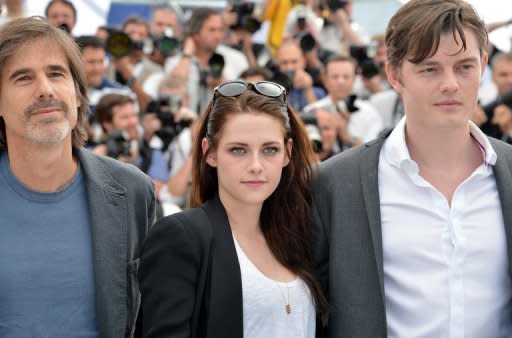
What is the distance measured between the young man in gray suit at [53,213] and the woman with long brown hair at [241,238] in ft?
1.05

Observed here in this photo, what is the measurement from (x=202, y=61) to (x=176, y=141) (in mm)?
1087

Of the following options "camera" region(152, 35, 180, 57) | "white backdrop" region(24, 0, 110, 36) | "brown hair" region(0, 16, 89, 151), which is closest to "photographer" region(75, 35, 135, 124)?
"camera" region(152, 35, 180, 57)

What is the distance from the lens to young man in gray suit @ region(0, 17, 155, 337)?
2924 millimetres

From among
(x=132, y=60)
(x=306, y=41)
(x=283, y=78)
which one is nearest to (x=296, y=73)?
(x=283, y=78)

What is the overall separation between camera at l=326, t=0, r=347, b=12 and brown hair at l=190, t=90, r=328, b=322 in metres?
4.75

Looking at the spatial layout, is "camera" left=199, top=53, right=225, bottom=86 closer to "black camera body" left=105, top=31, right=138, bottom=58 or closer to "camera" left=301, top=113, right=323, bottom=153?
"black camera body" left=105, top=31, right=138, bottom=58

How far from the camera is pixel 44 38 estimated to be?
10.2 feet

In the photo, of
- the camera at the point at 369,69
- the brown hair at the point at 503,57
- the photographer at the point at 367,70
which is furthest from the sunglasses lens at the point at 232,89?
the camera at the point at 369,69

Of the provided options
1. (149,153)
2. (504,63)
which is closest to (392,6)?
(504,63)

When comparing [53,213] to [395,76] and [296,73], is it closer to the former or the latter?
[395,76]

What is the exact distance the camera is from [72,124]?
10.2 feet

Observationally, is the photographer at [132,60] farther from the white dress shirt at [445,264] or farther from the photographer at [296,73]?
the white dress shirt at [445,264]

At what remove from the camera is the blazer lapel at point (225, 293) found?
268 cm

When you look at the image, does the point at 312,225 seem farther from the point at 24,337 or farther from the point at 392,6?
the point at 392,6
